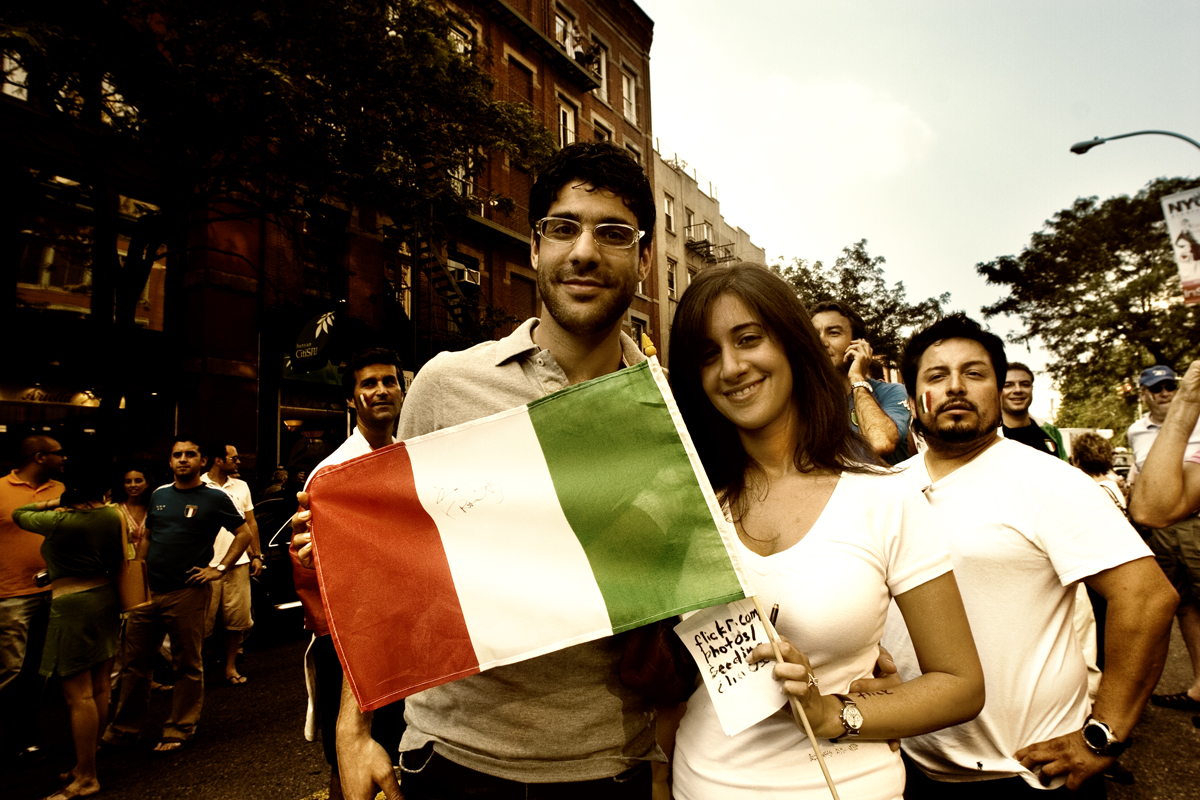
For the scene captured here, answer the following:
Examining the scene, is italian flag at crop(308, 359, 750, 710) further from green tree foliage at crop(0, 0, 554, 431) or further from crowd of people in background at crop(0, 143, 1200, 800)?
green tree foliage at crop(0, 0, 554, 431)

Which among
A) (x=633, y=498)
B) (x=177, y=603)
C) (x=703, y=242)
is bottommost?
(x=177, y=603)

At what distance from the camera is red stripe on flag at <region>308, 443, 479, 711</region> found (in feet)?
5.31

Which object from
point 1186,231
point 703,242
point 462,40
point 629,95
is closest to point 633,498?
point 1186,231

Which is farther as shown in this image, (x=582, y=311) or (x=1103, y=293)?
(x=1103, y=293)

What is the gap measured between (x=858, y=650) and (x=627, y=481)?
0.66 m

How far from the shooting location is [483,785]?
5.20 ft

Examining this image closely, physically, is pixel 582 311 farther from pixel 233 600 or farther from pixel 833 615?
pixel 233 600

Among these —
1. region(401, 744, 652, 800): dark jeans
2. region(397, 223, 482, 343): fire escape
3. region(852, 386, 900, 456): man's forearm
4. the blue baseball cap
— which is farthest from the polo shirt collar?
region(397, 223, 482, 343): fire escape

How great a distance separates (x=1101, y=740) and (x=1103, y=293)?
24260 millimetres

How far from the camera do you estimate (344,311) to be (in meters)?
13.7

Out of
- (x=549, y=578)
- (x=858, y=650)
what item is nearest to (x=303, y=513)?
(x=549, y=578)

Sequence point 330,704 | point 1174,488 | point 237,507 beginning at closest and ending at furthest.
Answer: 1. point 1174,488
2. point 330,704
3. point 237,507

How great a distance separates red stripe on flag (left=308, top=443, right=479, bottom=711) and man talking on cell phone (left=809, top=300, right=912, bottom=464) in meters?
2.45

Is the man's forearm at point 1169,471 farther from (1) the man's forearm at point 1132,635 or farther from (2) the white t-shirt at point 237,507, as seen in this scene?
(2) the white t-shirt at point 237,507
